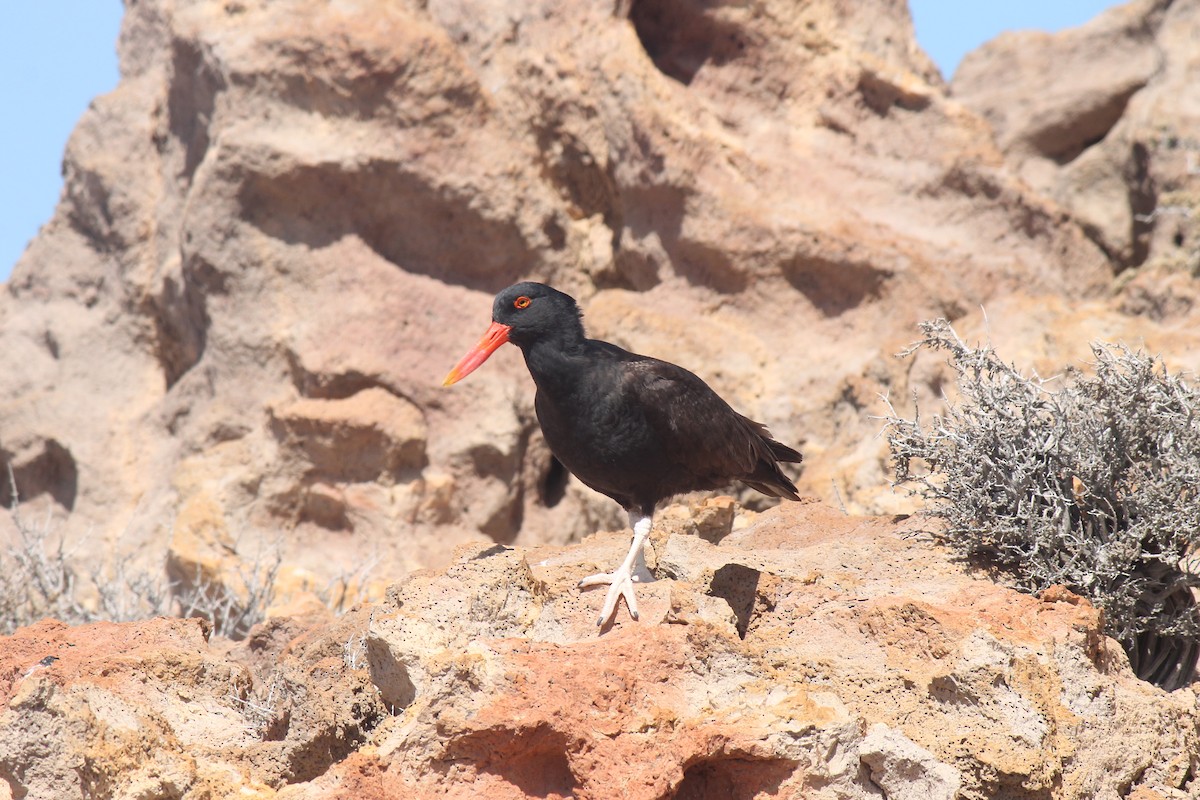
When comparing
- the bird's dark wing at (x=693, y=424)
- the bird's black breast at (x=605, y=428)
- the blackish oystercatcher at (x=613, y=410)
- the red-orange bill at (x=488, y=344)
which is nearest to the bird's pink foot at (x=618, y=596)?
the blackish oystercatcher at (x=613, y=410)

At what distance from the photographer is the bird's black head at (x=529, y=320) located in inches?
213

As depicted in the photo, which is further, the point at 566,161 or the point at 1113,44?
the point at 1113,44

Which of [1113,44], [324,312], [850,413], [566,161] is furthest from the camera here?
[1113,44]

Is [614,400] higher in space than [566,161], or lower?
lower

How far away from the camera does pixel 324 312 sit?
8.52 meters

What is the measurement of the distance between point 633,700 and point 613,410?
1899mm

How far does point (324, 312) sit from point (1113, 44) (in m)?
7.54

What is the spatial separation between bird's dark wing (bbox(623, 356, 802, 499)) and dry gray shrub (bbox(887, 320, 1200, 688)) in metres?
0.94

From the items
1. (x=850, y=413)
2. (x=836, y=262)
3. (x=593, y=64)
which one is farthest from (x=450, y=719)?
(x=593, y=64)

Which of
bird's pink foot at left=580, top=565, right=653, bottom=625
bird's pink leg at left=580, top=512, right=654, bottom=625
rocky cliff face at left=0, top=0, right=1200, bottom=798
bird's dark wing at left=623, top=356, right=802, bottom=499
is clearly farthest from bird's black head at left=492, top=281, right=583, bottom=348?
rocky cliff face at left=0, top=0, right=1200, bottom=798

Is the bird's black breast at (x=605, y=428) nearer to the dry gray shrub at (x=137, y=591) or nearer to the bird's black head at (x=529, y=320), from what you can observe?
the bird's black head at (x=529, y=320)

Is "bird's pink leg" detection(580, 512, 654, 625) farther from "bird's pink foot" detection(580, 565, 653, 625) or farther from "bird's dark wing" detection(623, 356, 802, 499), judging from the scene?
"bird's dark wing" detection(623, 356, 802, 499)

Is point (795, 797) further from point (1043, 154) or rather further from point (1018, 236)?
point (1043, 154)

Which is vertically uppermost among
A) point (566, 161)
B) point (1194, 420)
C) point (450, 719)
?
point (566, 161)
